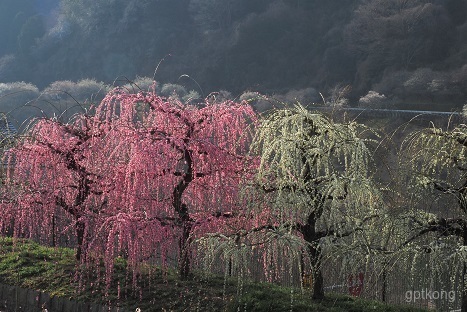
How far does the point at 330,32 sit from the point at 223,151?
46924 millimetres

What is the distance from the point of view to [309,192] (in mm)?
8891

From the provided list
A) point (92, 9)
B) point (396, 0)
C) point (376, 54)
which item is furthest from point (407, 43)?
point (92, 9)

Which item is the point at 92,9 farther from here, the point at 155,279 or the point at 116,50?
the point at 155,279

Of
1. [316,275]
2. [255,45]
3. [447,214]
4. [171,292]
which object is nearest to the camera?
[447,214]

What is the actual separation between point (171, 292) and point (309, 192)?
8.45ft

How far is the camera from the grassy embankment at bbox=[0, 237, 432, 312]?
29.6 ft

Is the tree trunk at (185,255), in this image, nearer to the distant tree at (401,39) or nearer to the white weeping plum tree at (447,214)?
the white weeping plum tree at (447,214)

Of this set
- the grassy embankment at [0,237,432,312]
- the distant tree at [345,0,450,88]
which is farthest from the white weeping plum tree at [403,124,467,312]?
the distant tree at [345,0,450,88]

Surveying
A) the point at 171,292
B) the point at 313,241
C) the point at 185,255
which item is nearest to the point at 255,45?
the point at 185,255

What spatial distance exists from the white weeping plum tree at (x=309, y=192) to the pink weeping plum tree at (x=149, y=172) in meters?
0.99

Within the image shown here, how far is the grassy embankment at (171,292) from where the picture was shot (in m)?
9.01

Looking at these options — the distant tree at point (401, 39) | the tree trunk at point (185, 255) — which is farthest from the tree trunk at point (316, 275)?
the distant tree at point (401, 39)

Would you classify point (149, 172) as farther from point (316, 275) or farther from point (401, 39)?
point (401, 39)

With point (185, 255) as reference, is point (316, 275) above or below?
below
